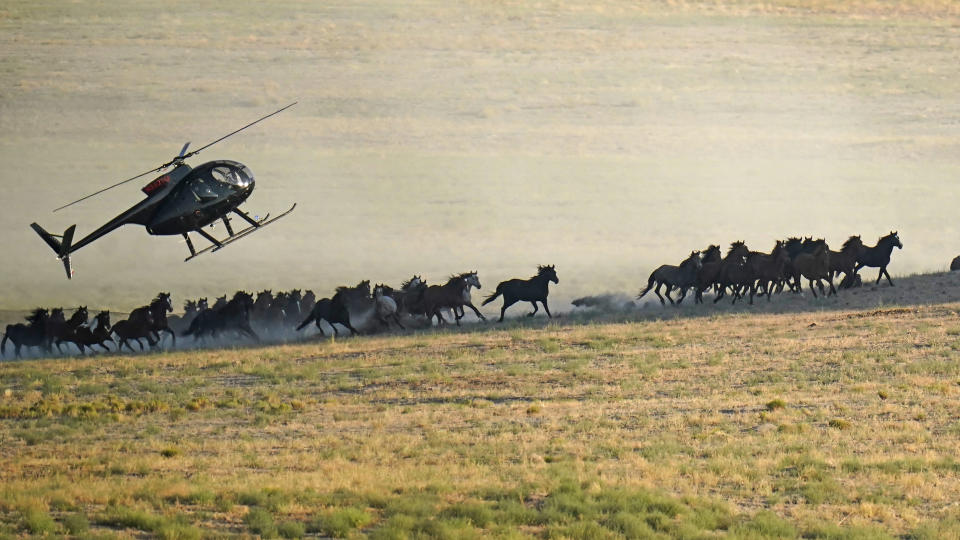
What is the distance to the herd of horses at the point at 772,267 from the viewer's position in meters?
42.8

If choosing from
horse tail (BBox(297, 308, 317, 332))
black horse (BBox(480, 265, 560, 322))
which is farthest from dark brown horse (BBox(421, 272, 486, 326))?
horse tail (BBox(297, 308, 317, 332))

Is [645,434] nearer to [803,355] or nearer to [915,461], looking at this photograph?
[915,461]

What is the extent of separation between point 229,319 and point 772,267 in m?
15.1

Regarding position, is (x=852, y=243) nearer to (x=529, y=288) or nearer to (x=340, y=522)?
(x=529, y=288)

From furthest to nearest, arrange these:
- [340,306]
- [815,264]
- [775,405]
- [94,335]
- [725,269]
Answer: [725,269] → [815,264] → [340,306] → [94,335] → [775,405]

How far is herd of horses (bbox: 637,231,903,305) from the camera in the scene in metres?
42.8

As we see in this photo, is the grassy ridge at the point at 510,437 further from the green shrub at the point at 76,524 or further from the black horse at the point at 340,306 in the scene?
the black horse at the point at 340,306

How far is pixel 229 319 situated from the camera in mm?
42438

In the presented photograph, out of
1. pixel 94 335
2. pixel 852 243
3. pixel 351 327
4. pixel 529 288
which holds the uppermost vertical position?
pixel 852 243

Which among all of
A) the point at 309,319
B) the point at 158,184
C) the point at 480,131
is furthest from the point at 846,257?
the point at 480,131

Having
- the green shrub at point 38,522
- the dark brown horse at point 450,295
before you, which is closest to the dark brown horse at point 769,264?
the dark brown horse at point 450,295

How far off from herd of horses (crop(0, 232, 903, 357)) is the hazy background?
1839cm

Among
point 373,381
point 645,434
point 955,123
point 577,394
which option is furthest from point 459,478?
point 955,123

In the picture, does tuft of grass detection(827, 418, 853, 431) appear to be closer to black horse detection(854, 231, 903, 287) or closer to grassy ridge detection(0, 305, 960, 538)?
grassy ridge detection(0, 305, 960, 538)
